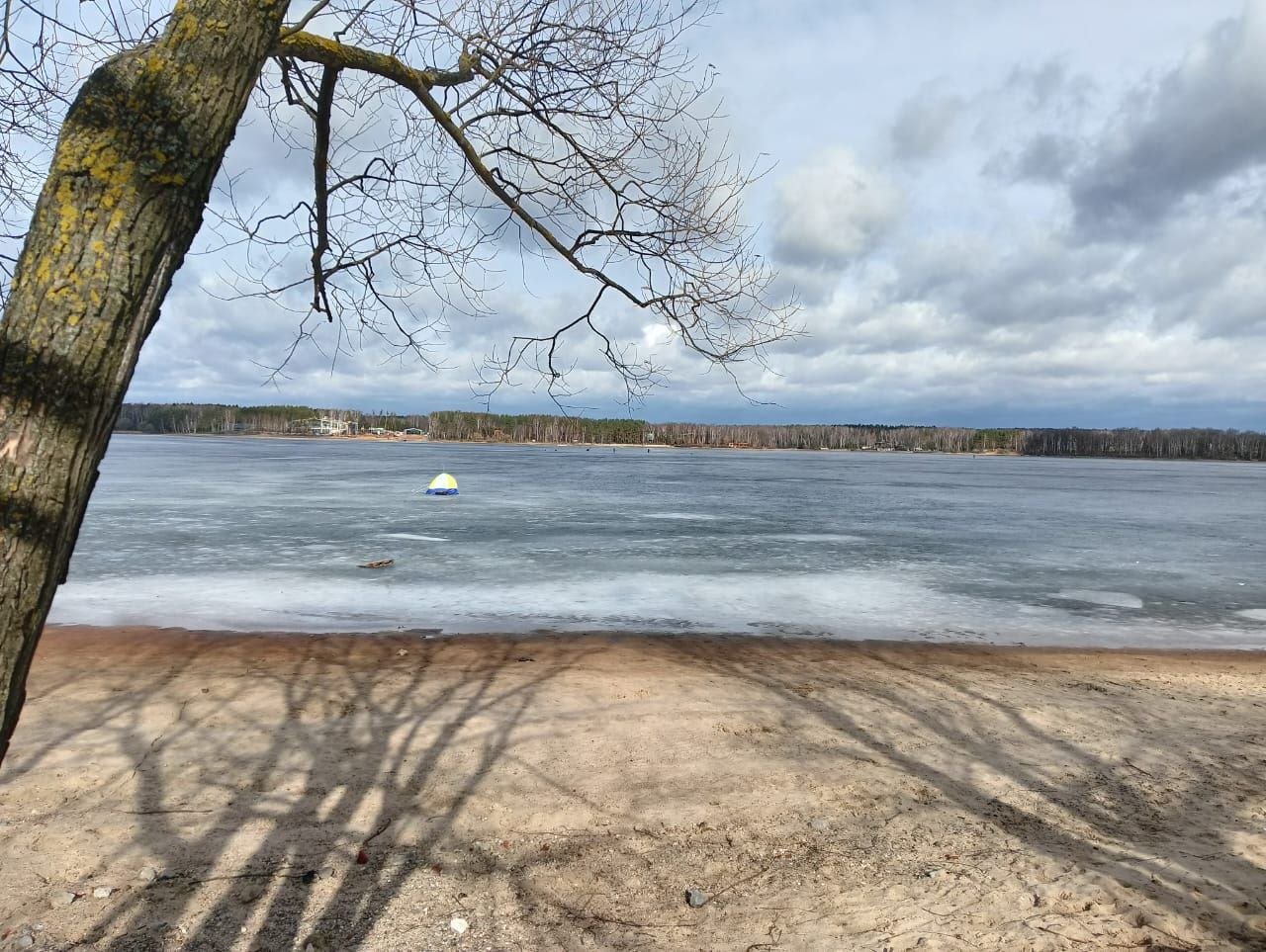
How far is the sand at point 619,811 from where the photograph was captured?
3.72 meters

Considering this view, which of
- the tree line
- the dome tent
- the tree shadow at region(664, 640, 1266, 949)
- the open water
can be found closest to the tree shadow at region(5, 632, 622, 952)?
the tree shadow at region(664, 640, 1266, 949)

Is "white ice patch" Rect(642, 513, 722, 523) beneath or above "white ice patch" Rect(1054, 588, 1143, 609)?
beneath

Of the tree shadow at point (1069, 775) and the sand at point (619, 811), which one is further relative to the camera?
the tree shadow at point (1069, 775)

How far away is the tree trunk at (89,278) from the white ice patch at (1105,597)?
14606mm

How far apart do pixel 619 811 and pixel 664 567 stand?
11.0m

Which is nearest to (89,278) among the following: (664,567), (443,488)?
(664,567)

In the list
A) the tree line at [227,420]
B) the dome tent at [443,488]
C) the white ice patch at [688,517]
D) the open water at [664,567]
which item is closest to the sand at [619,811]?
the open water at [664,567]

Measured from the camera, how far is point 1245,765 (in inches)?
228

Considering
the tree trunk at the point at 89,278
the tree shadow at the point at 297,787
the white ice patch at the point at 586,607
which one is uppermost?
the tree trunk at the point at 89,278

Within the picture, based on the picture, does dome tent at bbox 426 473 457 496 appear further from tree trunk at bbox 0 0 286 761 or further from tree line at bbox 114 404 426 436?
tree line at bbox 114 404 426 436

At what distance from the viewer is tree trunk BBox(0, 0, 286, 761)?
1.55 m

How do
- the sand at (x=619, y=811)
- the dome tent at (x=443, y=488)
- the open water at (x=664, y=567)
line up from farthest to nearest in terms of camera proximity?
the dome tent at (x=443, y=488) → the open water at (x=664, y=567) → the sand at (x=619, y=811)

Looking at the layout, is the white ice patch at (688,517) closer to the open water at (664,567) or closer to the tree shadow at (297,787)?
the open water at (664,567)

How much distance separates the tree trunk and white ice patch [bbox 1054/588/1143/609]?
14606 mm
